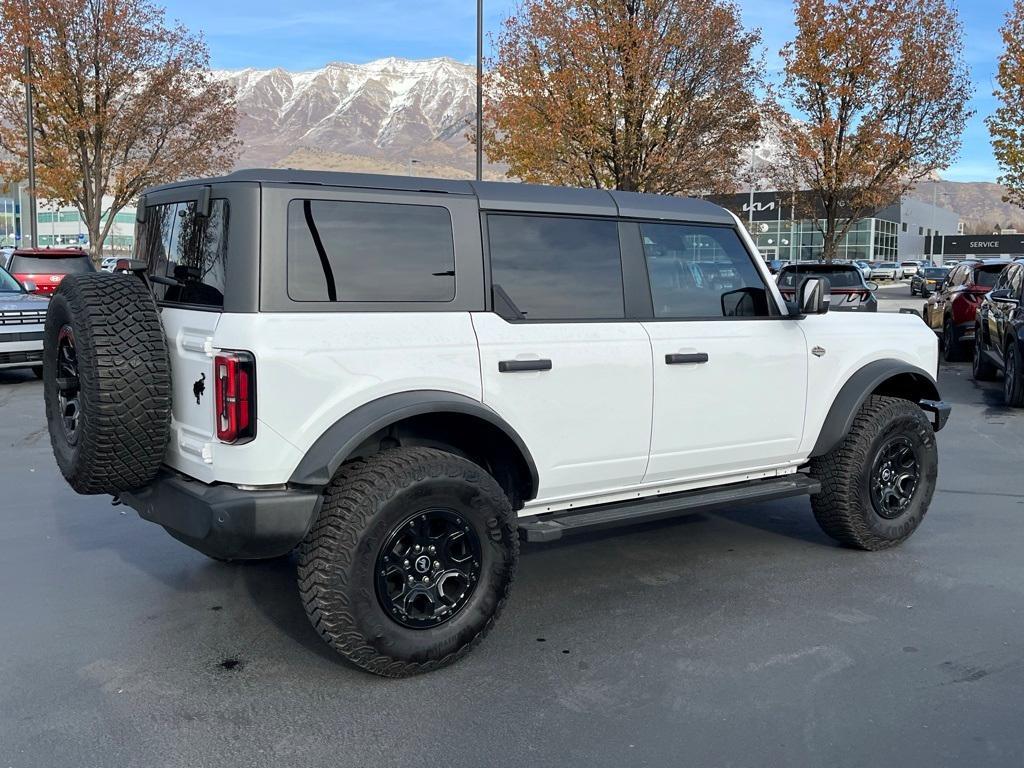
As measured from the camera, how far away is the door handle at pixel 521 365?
4.12 meters

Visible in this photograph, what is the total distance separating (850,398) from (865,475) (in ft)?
1.46

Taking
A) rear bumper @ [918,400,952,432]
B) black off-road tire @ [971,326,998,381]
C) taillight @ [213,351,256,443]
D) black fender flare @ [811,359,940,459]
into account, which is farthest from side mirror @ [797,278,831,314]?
black off-road tire @ [971,326,998,381]

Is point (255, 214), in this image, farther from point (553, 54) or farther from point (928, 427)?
point (553, 54)

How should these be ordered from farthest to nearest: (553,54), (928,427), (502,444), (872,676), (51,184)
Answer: (51,184)
(553,54)
(928,427)
(502,444)
(872,676)

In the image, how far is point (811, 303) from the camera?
201 inches

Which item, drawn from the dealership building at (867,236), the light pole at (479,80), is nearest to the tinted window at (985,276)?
the light pole at (479,80)

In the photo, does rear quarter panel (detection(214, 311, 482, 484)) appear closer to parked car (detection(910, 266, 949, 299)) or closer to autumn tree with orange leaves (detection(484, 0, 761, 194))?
autumn tree with orange leaves (detection(484, 0, 761, 194))

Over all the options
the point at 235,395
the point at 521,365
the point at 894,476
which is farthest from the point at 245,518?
the point at 894,476

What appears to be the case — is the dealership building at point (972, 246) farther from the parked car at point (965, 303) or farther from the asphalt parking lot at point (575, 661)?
the asphalt parking lot at point (575, 661)

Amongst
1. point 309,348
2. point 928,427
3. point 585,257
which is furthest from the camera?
point 928,427

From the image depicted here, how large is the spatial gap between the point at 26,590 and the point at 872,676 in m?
3.96

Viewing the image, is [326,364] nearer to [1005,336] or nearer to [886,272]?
[1005,336]

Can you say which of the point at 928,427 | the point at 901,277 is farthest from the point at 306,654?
the point at 901,277

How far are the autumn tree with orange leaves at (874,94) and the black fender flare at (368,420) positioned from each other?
22.3 m
